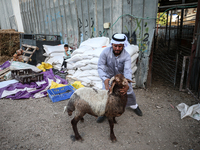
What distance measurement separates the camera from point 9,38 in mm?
8922

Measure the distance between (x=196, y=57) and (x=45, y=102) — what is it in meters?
4.51

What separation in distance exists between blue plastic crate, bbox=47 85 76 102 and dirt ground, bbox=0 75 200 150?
16cm

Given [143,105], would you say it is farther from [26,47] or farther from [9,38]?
[9,38]

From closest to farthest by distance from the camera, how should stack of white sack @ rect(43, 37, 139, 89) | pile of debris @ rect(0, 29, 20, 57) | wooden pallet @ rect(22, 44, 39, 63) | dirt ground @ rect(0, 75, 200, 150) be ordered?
1. dirt ground @ rect(0, 75, 200, 150)
2. stack of white sack @ rect(43, 37, 139, 89)
3. wooden pallet @ rect(22, 44, 39, 63)
4. pile of debris @ rect(0, 29, 20, 57)

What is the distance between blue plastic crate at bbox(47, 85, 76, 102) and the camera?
3934 millimetres

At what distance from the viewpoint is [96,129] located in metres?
2.85

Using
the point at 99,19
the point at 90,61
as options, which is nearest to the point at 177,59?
the point at 90,61

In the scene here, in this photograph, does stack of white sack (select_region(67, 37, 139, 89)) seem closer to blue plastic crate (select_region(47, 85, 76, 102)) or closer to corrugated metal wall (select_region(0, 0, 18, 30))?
blue plastic crate (select_region(47, 85, 76, 102))

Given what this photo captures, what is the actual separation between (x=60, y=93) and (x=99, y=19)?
3202 mm

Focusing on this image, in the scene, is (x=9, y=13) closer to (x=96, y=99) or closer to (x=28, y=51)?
(x=28, y=51)

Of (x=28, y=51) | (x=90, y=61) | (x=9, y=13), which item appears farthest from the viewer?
(x=9, y=13)

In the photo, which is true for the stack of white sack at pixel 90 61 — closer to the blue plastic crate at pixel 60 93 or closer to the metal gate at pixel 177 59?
the blue plastic crate at pixel 60 93

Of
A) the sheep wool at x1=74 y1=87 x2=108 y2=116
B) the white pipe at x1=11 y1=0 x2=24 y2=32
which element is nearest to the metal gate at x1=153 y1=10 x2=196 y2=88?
the sheep wool at x1=74 y1=87 x2=108 y2=116

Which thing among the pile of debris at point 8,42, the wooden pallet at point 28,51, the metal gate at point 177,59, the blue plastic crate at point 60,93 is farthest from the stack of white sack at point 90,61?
the pile of debris at point 8,42
